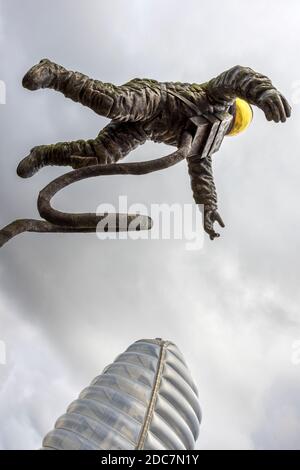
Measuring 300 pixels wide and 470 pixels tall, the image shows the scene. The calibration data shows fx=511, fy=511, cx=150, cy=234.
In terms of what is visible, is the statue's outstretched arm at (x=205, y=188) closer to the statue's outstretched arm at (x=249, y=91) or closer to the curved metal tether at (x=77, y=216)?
the statue's outstretched arm at (x=249, y=91)

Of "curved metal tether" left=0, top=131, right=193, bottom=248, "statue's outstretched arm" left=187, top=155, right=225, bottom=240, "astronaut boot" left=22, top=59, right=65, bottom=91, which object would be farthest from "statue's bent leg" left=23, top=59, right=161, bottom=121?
"statue's outstretched arm" left=187, top=155, right=225, bottom=240

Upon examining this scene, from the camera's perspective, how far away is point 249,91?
125 inches

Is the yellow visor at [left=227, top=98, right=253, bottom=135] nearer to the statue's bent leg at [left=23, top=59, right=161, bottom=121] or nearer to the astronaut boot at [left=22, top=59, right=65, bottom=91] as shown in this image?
the statue's bent leg at [left=23, top=59, right=161, bottom=121]

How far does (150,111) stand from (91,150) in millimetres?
542

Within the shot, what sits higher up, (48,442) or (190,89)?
(190,89)

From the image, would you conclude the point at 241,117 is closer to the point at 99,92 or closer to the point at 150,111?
the point at 150,111

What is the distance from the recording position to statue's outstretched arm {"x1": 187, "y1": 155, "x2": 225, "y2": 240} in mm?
3861

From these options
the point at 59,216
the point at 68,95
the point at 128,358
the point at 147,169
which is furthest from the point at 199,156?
the point at 128,358

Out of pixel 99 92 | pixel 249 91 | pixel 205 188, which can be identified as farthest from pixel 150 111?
pixel 205 188

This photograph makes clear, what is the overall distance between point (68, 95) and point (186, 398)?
191cm

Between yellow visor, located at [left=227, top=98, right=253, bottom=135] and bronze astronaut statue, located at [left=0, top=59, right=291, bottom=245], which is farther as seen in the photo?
yellow visor, located at [left=227, top=98, right=253, bottom=135]

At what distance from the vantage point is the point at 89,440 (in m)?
1.72

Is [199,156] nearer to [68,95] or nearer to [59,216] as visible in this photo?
[68,95]

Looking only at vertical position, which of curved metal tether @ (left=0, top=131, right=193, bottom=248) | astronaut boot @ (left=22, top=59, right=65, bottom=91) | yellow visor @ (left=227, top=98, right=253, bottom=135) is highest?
yellow visor @ (left=227, top=98, right=253, bottom=135)
